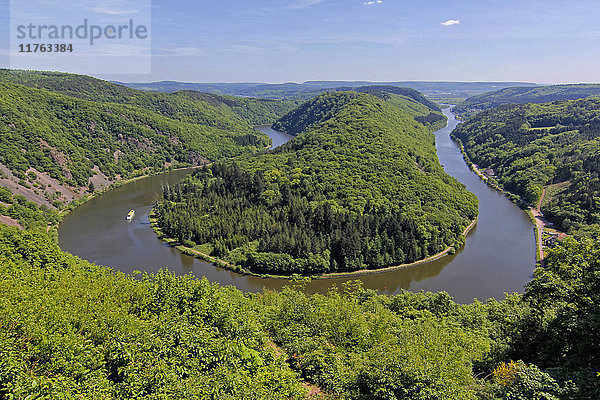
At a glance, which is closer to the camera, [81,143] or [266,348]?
[266,348]

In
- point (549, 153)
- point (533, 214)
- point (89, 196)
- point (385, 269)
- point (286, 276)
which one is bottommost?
point (286, 276)

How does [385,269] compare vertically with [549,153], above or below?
below

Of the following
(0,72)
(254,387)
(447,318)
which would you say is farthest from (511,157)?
(0,72)

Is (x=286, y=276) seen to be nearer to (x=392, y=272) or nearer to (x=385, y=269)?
(x=385, y=269)

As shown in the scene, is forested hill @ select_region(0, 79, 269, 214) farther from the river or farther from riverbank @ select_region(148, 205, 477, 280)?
riverbank @ select_region(148, 205, 477, 280)

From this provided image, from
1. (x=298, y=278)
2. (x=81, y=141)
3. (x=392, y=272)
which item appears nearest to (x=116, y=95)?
(x=81, y=141)

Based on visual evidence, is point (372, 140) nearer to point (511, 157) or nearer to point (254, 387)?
point (511, 157)

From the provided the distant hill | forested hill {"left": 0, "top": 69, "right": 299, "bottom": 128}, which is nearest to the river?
the distant hill
